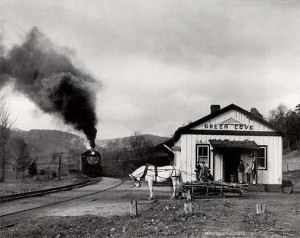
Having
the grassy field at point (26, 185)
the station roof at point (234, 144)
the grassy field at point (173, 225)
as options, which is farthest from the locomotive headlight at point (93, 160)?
the grassy field at point (173, 225)

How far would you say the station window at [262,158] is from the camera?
25.5 m

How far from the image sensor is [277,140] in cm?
2562

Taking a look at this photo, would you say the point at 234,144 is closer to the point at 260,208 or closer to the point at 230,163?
the point at 230,163

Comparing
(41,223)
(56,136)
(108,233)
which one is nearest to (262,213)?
(108,233)

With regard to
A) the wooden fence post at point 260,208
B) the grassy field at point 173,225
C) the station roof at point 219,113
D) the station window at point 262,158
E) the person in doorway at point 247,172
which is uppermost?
the station roof at point 219,113

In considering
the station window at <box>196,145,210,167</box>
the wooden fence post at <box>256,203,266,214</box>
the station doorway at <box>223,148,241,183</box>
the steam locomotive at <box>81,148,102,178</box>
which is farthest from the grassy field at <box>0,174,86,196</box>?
the wooden fence post at <box>256,203,266,214</box>

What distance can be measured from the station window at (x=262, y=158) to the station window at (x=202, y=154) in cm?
303

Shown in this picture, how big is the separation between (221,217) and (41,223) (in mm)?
5056

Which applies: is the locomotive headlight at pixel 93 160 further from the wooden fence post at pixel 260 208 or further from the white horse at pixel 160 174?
the wooden fence post at pixel 260 208

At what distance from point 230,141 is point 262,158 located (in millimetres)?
2220

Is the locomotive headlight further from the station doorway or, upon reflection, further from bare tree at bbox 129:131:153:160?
the station doorway

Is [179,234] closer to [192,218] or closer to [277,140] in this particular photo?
[192,218]

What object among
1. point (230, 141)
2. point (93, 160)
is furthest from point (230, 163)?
point (93, 160)

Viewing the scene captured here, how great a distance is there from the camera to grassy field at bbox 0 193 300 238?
984 centimetres
